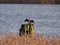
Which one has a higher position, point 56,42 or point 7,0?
point 56,42

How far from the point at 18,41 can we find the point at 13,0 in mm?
43706

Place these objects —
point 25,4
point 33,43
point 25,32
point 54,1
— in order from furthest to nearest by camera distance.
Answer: point 25,4 < point 54,1 < point 25,32 < point 33,43

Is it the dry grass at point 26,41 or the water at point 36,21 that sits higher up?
the dry grass at point 26,41

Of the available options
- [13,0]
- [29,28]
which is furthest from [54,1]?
[29,28]

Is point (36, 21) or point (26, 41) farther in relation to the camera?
point (36, 21)

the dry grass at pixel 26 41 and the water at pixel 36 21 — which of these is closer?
the dry grass at pixel 26 41

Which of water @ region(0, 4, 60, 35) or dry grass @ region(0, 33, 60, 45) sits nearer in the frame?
dry grass @ region(0, 33, 60, 45)

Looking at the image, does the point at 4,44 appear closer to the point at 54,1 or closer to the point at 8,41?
the point at 8,41

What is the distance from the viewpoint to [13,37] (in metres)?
14.0

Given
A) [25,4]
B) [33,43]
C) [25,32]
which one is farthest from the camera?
→ [25,4]

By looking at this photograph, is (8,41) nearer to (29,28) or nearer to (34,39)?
(34,39)

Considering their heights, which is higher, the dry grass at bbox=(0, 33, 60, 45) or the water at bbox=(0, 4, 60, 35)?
the dry grass at bbox=(0, 33, 60, 45)

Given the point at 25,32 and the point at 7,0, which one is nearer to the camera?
the point at 25,32

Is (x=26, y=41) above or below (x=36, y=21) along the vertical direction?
above
